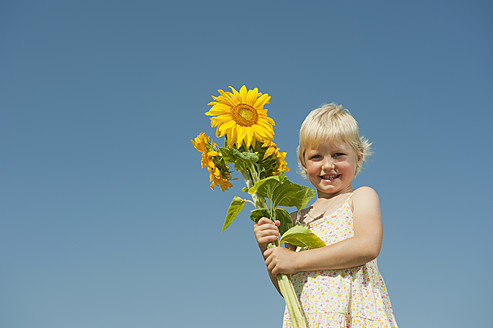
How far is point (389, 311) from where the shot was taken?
3176 millimetres

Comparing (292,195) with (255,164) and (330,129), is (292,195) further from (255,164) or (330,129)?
(330,129)

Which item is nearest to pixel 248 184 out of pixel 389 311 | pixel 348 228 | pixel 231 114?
pixel 231 114

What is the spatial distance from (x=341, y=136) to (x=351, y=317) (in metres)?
1.22

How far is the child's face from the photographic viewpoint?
3.35 metres

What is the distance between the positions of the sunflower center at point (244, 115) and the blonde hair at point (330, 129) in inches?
15.5

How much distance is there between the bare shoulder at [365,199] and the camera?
312cm


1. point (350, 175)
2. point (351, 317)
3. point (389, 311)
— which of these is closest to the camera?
point (351, 317)

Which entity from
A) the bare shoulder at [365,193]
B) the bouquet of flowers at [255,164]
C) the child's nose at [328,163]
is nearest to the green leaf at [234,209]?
the bouquet of flowers at [255,164]

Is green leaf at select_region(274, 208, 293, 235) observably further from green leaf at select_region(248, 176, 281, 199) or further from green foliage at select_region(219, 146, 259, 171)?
green foliage at select_region(219, 146, 259, 171)

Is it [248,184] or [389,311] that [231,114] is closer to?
[248,184]

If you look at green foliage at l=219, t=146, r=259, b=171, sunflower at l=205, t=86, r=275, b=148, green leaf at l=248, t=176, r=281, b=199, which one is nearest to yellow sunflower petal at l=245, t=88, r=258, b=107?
sunflower at l=205, t=86, r=275, b=148

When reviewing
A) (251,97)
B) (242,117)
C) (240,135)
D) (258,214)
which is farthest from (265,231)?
(251,97)

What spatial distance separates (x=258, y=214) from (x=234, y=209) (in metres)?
0.16

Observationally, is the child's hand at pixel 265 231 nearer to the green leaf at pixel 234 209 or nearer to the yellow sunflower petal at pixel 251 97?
the green leaf at pixel 234 209
